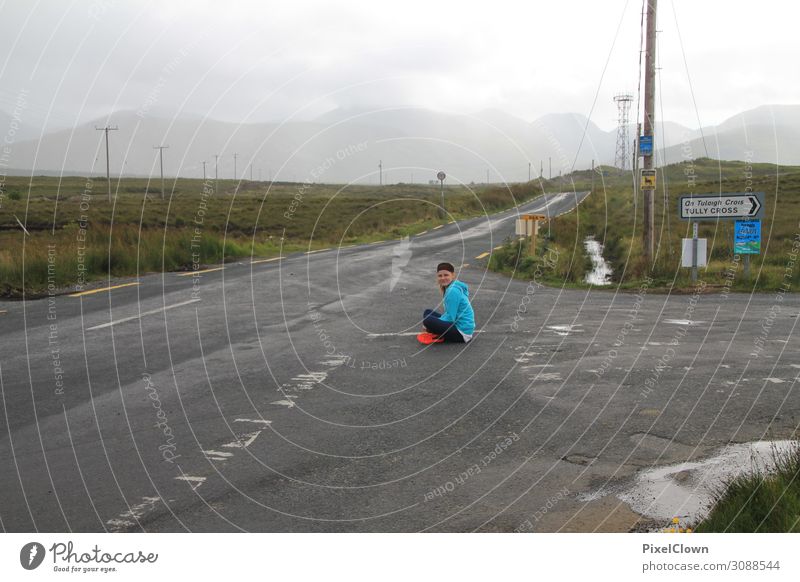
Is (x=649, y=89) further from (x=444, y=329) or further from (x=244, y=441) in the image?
(x=244, y=441)

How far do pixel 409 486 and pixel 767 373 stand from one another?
4.60 meters

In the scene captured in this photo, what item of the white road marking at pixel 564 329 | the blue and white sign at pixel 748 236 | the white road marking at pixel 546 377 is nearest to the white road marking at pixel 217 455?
the white road marking at pixel 546 377

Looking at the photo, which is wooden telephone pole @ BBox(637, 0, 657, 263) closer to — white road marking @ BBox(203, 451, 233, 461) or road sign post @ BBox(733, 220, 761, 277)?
road sign post @ BBox(733, 220, 761, 277)

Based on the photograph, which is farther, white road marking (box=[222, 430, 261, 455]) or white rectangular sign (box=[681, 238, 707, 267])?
white rectangular sign (box=[681, 238, 707, 267])

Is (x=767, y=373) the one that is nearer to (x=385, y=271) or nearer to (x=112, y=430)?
(x=112, y=430)

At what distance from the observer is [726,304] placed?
13328 millimetres

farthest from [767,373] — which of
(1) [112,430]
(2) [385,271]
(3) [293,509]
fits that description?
(2) [385,271]

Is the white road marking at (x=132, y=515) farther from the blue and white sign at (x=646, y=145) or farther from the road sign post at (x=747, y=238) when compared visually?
the blue and white sign at (x=646, y=145)

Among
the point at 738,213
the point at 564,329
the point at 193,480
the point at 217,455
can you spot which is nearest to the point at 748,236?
the point at 738,213

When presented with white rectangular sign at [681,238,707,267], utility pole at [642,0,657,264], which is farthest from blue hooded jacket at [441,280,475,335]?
utility pole at [642,0,657,264]

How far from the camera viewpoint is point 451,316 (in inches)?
377

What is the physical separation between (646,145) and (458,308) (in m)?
10.4

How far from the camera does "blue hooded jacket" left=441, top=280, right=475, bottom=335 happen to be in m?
9.52

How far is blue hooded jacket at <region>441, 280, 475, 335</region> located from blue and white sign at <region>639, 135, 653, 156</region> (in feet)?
33.3
